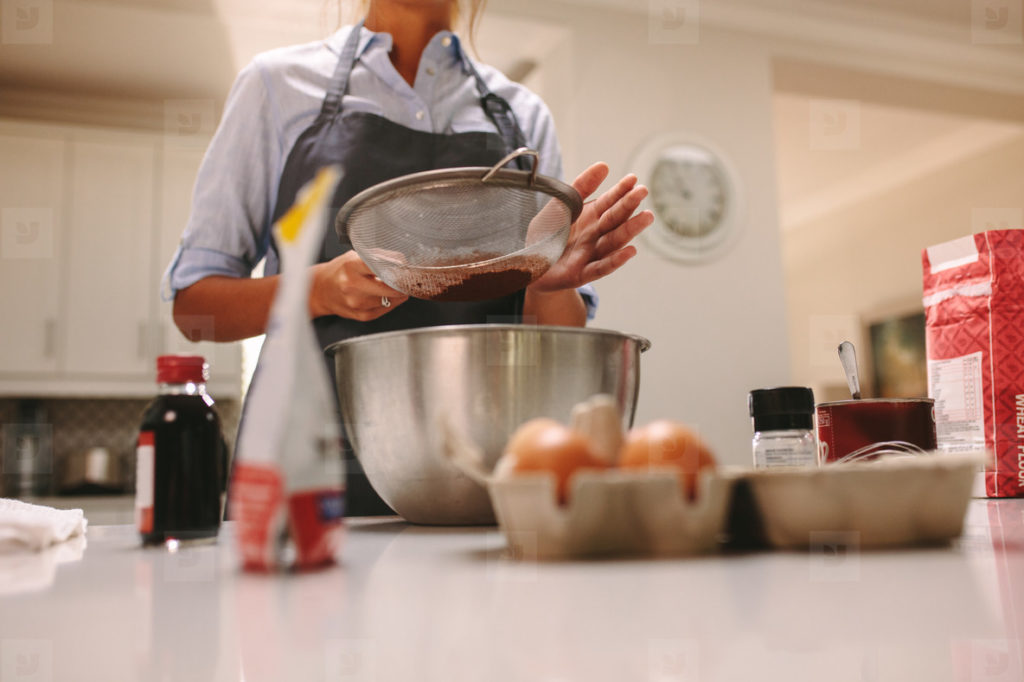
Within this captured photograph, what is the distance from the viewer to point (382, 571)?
16.6 inches

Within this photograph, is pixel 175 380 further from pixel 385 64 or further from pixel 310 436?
pixel 385 64

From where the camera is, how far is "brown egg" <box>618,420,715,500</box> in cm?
42

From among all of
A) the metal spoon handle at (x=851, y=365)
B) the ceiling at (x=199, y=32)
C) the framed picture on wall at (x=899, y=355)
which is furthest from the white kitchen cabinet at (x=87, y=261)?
the framed picture on wall at (x=899, y=355)

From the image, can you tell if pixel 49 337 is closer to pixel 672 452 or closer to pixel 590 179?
pixel 590 179

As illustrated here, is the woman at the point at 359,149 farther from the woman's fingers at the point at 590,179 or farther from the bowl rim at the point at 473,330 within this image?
the bowl rim at the point at 473,330

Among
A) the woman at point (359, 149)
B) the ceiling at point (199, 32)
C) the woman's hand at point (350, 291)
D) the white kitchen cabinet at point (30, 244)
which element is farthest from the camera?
the white kitchen cabinet at point (30, 244)

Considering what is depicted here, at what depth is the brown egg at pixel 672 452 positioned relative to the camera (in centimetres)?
42

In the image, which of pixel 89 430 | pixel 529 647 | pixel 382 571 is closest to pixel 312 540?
pixel 382 571

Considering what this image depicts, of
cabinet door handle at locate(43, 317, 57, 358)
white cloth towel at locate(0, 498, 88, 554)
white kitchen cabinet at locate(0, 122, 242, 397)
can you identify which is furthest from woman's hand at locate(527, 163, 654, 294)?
cabinet door handle at locate(43, 317, 57, 358)

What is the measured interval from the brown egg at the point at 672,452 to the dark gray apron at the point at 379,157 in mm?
648

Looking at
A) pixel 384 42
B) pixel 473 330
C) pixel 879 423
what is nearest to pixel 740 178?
pixel 384 42

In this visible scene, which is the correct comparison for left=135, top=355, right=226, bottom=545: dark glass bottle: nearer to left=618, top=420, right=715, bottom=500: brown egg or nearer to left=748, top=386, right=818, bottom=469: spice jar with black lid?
left=618, top=420, right=715, bottom=500: brown egg

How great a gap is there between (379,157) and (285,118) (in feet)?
0.44

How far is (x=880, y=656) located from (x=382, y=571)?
0.25 m
